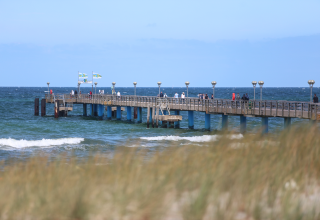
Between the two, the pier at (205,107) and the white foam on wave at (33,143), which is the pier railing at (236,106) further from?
the white foam on wave at (33,143)

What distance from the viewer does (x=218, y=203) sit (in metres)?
6.02

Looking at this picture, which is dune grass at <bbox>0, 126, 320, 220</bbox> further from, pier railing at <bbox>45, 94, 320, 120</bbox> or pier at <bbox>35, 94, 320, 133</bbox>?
pier railing at <bbox>45, 94, 320, 120</bbox>

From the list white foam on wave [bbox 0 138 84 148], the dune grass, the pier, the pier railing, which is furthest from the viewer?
white foam on wave [bbox 0 138 84 148]

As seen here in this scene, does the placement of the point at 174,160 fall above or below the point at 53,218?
above

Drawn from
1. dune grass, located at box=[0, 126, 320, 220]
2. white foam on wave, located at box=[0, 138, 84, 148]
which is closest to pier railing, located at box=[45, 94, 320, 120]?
white foam on wave, located at box=[0, 138, 84, 148]

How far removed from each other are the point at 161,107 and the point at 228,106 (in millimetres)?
9790

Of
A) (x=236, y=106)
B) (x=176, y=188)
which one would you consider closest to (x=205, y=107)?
(x=236, y=106)

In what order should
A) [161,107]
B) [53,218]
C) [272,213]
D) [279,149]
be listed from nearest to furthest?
[53,218], [272,213], [279,149], [161,107]

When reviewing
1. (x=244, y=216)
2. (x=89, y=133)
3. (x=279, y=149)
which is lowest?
(x=89, y=133)

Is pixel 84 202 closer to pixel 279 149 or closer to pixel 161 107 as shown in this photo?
pixel 279 149

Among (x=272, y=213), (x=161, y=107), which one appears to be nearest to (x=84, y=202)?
(x=272, y=213)

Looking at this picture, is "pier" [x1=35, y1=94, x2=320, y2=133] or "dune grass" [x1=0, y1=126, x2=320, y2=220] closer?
"dune grass" [x1=0, y1=126, x2=320, y2=220]

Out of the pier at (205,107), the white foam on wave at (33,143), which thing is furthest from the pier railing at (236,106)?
the white foam on wave at (33,143)

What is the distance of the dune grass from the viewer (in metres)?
5.96
